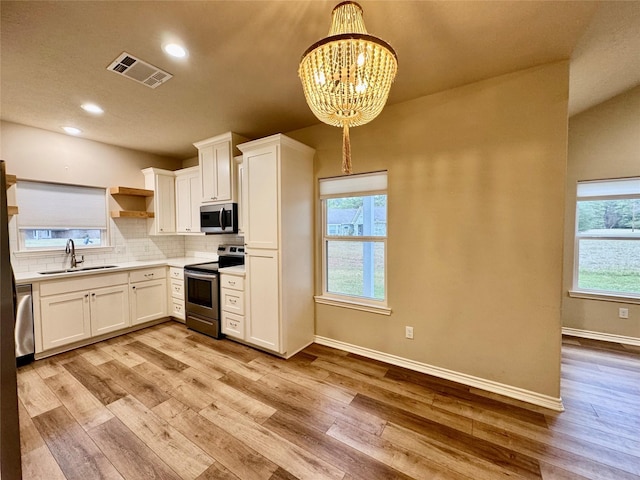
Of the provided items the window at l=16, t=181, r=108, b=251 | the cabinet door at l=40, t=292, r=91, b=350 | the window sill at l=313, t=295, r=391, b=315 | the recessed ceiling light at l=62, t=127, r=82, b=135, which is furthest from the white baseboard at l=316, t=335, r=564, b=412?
the recessed ceiling light at l=62, t=127, r=82, b=135

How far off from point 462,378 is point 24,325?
440cm

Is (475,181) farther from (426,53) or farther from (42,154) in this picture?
(42,154)

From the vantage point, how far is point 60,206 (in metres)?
3.44

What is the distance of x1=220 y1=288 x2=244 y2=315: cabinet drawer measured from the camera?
315 cm

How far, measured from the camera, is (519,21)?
5.25 ft

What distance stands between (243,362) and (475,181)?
9.49 ft

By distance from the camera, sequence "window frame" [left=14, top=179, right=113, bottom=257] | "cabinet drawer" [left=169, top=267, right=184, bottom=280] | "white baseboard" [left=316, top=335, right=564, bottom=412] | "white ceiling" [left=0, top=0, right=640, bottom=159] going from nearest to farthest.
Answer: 1. "white ceiling" [left=0, top=0, right=640, bottom=159]
2. "white baseboard" [left=316, top=335, right=564, bottom=412]
3. "window frame" [left=14, top=179, right=113, bottom=257]
4. "cabinet drawer" [left=169, top=267, right=184, bottom=280]

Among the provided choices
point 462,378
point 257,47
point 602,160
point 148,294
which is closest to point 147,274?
point 148,294

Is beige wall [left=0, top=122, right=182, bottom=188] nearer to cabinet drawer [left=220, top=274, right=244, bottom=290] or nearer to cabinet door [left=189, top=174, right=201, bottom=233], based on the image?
cabinet door [left=189, top=174, right=201, bottom=233]

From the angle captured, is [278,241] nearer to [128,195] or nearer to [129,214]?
[129,214]

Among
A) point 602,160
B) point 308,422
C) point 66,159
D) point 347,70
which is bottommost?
point 308,422

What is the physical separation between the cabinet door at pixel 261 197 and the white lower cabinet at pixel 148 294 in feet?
5.96

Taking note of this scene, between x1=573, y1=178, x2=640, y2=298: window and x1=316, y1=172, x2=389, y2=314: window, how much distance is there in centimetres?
265

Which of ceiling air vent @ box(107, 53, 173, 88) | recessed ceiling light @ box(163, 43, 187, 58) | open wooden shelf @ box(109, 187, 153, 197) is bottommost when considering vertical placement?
open wooden shelf @ box(109, 187, 153, 197)
